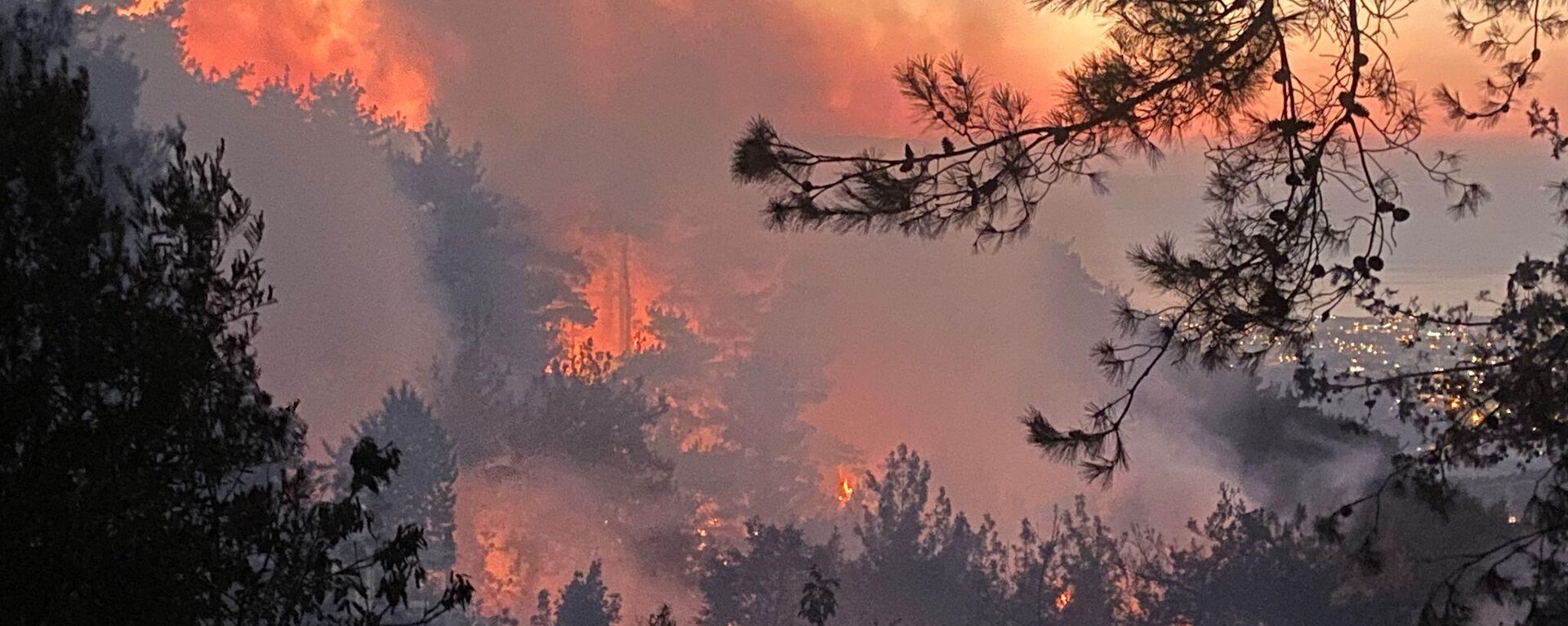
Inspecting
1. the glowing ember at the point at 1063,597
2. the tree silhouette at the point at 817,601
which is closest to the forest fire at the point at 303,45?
the tree silhouette at the point at 817,601

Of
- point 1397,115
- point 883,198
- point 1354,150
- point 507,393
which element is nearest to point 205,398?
point 883,198

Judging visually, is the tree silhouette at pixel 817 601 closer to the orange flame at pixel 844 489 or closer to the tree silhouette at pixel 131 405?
the orange flame at pixel 844 489

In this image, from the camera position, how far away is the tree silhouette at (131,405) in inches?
101

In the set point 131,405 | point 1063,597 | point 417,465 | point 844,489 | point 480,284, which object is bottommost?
point 131,405

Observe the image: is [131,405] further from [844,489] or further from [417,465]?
[844,489]

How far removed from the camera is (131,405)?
2.76m

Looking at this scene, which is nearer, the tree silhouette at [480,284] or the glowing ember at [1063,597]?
the glowing ember at [1063,597]

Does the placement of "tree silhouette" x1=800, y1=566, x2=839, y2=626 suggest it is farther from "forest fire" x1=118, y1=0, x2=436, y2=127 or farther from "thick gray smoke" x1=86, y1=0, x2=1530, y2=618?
"forest fire" x1=118, y1=0, x2=436, y2=127

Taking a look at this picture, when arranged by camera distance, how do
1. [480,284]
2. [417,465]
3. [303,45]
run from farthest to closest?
[480,284] < [303,45] < [417,465]

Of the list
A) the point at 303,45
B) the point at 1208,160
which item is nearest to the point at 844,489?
the point at 303,45

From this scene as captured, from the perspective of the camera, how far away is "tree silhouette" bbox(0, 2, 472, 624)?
2.56m

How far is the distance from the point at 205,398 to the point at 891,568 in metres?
13.6

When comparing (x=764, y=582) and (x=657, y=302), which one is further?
(x=657, y=302)

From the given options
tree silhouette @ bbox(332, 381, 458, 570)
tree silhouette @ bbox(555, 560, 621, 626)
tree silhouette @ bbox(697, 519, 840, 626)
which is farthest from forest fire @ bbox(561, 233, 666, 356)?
tree silhouette @ bbox(555, 560, 621, 626)
